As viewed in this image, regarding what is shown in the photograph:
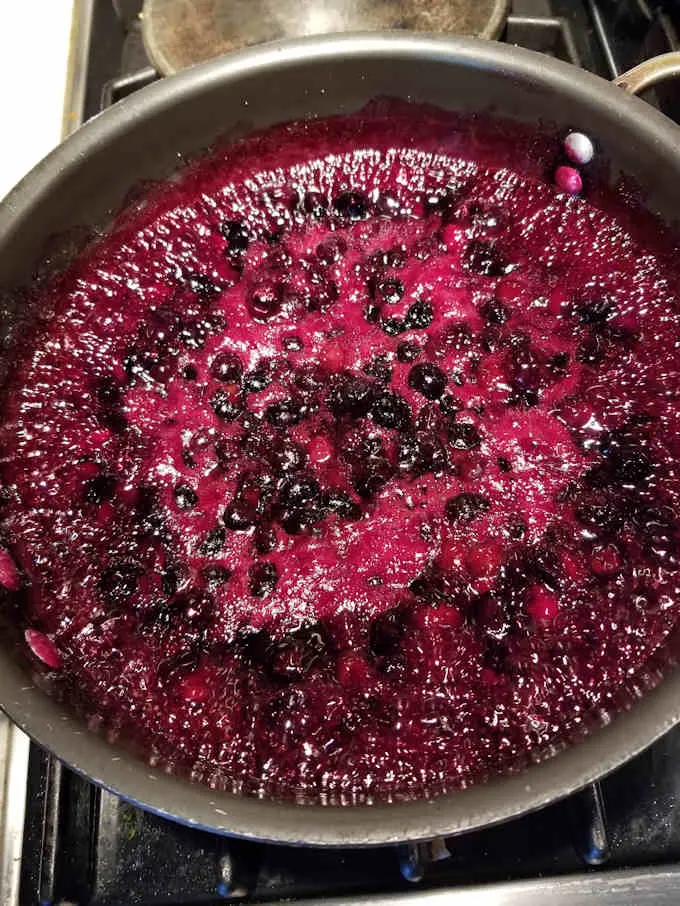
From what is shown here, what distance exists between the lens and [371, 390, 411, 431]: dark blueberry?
114 cm

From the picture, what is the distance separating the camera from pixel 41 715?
2.56 ft

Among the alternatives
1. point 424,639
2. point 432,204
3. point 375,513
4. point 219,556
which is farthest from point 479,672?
point 432,204

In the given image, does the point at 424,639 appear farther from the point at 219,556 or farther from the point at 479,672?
the point at 219,556

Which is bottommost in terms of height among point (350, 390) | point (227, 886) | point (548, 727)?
point (227, 886)

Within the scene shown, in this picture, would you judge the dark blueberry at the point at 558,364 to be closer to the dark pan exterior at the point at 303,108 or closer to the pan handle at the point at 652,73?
the dark pan exterior at the point at 303,108

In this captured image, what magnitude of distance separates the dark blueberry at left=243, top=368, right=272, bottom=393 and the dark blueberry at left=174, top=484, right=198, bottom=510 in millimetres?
201

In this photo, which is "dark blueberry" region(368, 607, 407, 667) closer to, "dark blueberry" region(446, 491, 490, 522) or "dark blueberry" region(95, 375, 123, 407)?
"dark blueberry" region(446, 491, 490, 522)

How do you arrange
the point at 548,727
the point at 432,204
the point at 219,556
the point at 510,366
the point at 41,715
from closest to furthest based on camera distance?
the point at 41,715 → the point at 548,727 → the point at 219,556 → the point at 510,366 → the point at 432,204

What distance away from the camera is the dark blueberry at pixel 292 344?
121cm

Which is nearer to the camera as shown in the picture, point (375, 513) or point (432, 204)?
point (375, 513)

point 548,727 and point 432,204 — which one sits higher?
point 432,204

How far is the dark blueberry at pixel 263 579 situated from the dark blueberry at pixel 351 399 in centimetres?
28

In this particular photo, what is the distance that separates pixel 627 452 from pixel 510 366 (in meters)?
0.23

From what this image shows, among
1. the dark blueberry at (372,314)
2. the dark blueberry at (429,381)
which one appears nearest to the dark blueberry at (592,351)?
the dark blueberry at (429,381)
